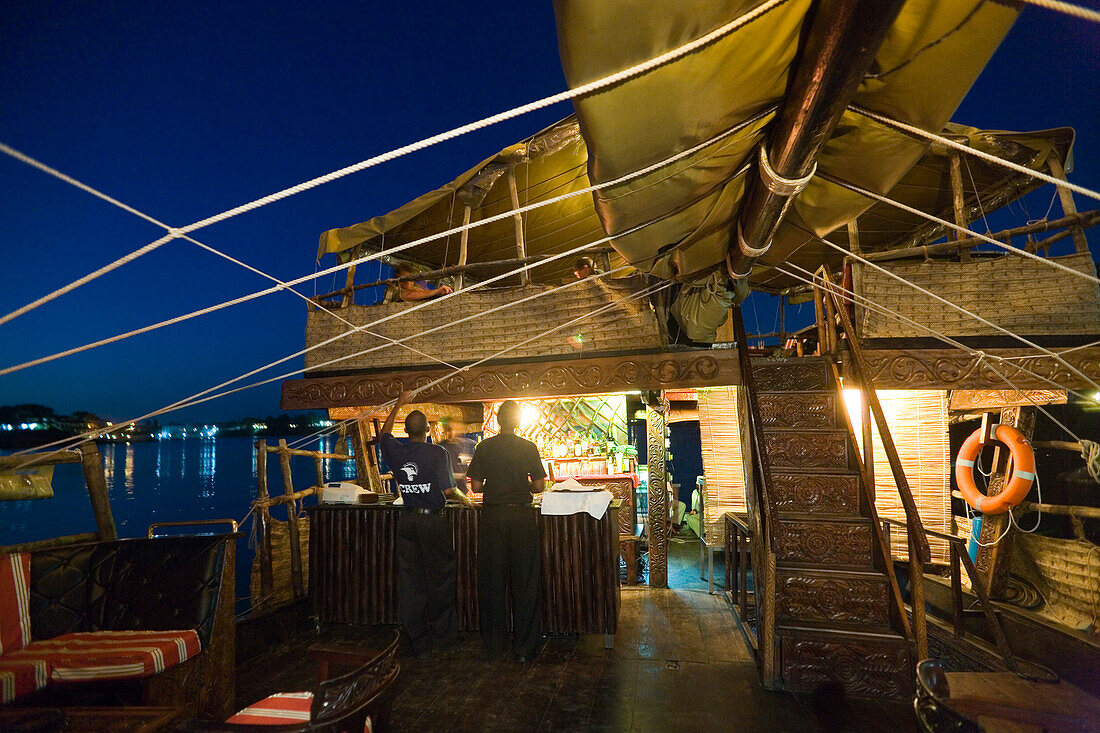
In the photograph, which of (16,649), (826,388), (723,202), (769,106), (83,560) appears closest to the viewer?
(769,106)

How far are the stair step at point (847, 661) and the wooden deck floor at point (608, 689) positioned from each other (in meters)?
0.10

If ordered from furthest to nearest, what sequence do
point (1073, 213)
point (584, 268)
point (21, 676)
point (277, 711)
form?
point (584, 268) < point (1073, 213) < point (21, 676) < point (277, 711)

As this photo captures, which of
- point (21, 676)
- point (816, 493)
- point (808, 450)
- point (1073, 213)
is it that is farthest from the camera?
point (1073, 213)

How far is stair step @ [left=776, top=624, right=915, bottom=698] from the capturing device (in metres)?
3.35

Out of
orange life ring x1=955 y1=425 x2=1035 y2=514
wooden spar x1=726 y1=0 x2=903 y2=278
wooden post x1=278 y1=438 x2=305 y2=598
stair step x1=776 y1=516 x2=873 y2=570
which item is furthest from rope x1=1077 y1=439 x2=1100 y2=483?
wooden post x1=278 y1=438 x2=305 y2=598

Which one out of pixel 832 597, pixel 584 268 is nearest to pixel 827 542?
pixel 832 597

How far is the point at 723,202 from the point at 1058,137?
569 cm

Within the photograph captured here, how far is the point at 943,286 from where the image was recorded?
15.9ft

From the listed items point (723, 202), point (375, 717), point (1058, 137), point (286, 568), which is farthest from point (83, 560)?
point (1058, 137)

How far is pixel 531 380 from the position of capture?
5.45 meters

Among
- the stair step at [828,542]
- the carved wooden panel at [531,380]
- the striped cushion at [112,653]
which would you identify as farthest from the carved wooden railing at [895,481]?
the striped cushion at [112,653]

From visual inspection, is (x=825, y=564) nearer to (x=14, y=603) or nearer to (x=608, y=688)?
(x=608, y=688)

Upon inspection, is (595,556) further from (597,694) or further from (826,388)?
(826,388)

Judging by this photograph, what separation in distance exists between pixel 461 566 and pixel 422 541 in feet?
2.30
